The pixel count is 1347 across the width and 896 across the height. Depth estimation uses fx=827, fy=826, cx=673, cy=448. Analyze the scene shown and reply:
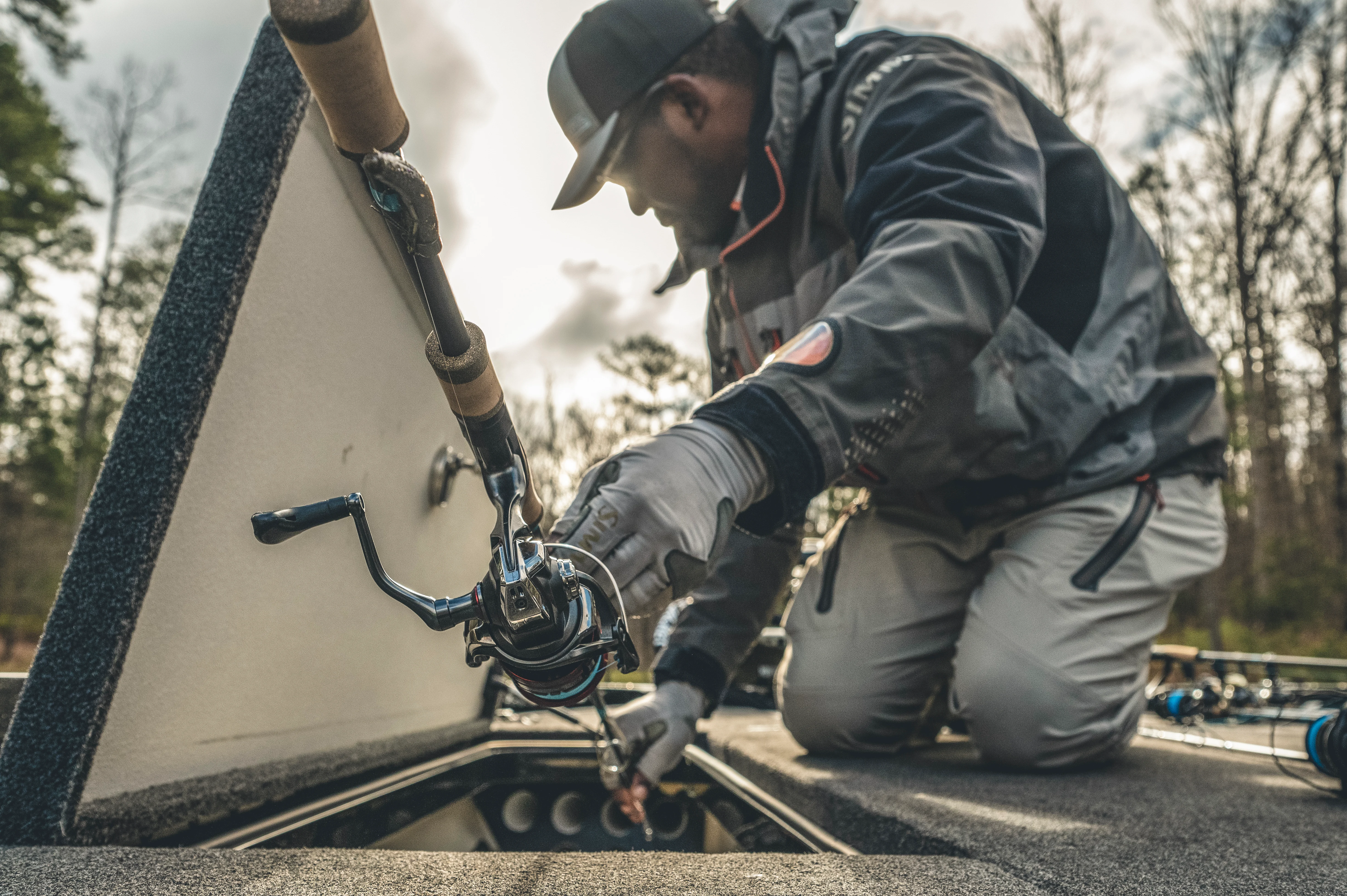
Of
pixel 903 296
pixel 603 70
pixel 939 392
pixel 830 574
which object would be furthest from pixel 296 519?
pixel 830 574

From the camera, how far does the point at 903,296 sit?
33.1 inches

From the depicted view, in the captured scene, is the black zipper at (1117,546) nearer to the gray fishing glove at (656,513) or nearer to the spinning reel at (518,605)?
the gray fishing glove at (656,513)

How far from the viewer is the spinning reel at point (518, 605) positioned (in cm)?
54

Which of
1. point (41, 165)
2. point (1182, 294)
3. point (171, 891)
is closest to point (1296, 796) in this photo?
point (171, 891)

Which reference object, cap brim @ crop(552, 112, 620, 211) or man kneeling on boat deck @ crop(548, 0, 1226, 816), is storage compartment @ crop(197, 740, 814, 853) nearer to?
man kneeling on boat deck @ crop(548, 0, 1226, 816)

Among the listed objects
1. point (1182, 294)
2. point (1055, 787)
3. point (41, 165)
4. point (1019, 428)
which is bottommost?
point (1055, 787)

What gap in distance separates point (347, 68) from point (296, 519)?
286 millimetres

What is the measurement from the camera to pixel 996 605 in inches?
66.8

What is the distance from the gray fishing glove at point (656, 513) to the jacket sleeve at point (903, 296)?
52 mm

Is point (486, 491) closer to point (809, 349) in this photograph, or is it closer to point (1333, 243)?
point (809, 349)

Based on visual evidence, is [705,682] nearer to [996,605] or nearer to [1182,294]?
[996,605]

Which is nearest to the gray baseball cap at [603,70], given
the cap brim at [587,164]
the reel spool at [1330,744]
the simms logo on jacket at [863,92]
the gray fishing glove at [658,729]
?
the cap brim at [587,164]

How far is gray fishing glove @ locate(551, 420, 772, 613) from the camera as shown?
0.66 metres

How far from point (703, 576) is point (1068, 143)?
133 cm
